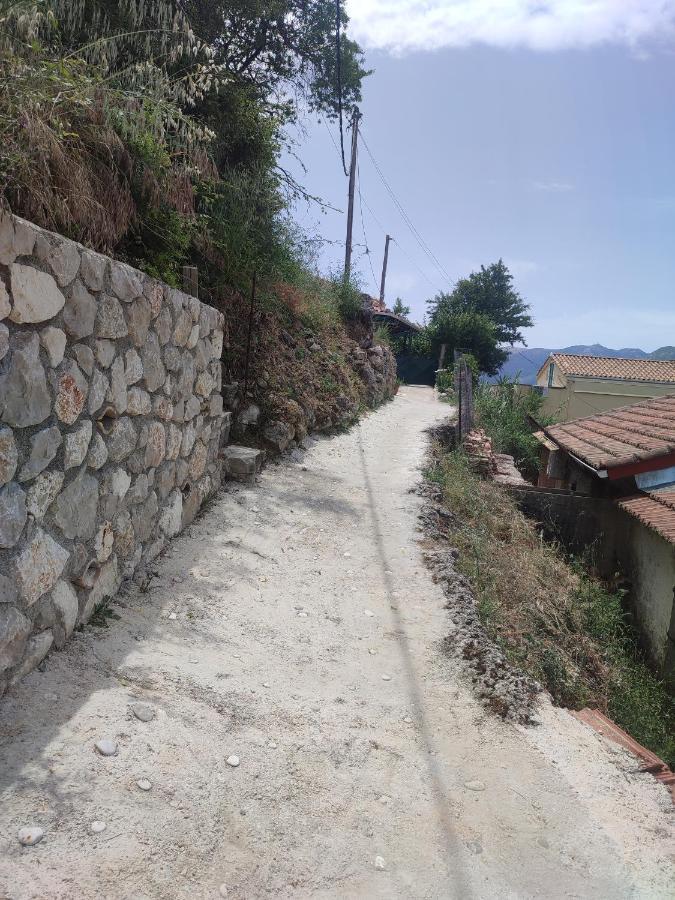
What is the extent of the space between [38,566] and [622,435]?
783 cm

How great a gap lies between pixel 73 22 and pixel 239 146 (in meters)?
2.92

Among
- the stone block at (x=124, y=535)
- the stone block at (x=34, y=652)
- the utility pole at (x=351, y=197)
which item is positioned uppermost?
the utility pole at (x=351, y=197)

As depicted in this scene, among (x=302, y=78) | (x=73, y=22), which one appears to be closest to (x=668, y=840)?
(x=73, y=22)

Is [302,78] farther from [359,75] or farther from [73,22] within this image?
[73,22]

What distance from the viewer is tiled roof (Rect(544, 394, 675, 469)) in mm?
6883

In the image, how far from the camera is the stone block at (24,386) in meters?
2.14

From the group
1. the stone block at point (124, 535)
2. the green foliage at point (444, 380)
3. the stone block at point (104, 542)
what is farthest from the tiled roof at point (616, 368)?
the stone block at point (104, 542)

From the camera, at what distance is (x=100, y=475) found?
2963mm

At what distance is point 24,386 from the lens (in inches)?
87.9

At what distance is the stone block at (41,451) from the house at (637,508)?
5.09 meters

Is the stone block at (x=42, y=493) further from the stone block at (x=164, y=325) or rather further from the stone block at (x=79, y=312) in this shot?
the stone block at (x=164, y=325)

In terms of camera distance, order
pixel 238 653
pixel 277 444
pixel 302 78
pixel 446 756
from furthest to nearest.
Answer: pixel 302 78 → pixel 277 444 → pixel 238 653 → pixel 446 756

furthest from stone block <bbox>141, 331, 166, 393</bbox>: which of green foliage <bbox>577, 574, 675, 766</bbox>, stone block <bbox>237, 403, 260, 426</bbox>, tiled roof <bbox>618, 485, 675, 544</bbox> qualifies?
tiled roof <bbox>618, 485, 675, 544</bbox>

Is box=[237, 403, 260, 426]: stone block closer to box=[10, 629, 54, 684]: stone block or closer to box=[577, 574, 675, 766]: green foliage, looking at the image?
box=[577, 574, 675, 766]: green foliage
